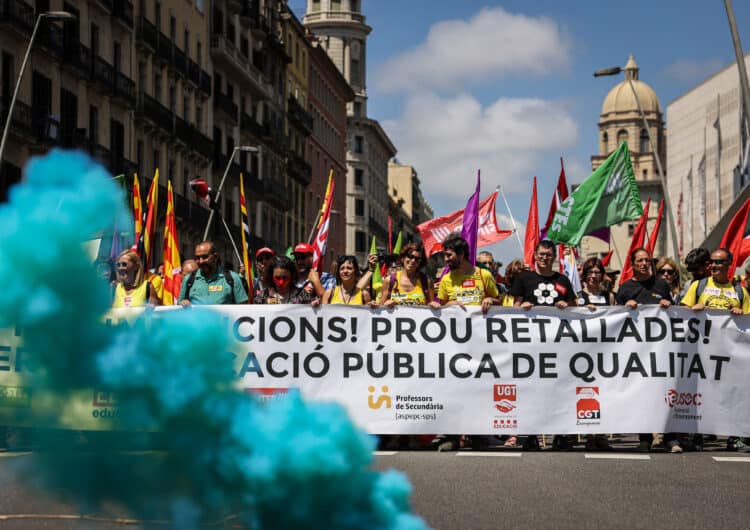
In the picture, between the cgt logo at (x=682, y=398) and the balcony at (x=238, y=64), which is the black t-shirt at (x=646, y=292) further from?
the balcony at (x=238, y=64)

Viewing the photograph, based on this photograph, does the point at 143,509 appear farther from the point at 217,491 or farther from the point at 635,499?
the point at 635,499

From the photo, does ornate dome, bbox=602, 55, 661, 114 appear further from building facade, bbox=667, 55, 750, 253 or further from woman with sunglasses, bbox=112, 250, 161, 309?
woman with sunglasses, bbox=112, 250, 161, 309

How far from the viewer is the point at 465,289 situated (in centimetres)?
1177

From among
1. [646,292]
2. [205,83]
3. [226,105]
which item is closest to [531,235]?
[646,292]

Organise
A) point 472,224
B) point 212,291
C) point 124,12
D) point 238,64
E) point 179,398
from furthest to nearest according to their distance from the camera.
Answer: point 238,64
point 124,12
point 472,224
point 212,291
point 179,398

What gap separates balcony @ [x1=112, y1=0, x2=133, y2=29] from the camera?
41.3 metres

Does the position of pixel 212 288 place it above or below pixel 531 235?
below

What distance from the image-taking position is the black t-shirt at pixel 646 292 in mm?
12148

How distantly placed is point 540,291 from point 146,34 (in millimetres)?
35172

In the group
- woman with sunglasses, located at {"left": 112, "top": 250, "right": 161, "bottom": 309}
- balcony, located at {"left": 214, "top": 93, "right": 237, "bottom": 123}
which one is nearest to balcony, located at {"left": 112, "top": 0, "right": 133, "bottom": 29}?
balcony, located at {"left": 214, "top": 93, "right": 237, "bottom": 123}

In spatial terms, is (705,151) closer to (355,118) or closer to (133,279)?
(355,118)

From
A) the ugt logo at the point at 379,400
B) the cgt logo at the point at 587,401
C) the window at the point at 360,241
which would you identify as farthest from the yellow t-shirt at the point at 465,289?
the window at the point at 360,241

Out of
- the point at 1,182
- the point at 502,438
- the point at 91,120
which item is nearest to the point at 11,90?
the point at 1,182

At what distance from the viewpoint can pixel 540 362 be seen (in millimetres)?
11789
